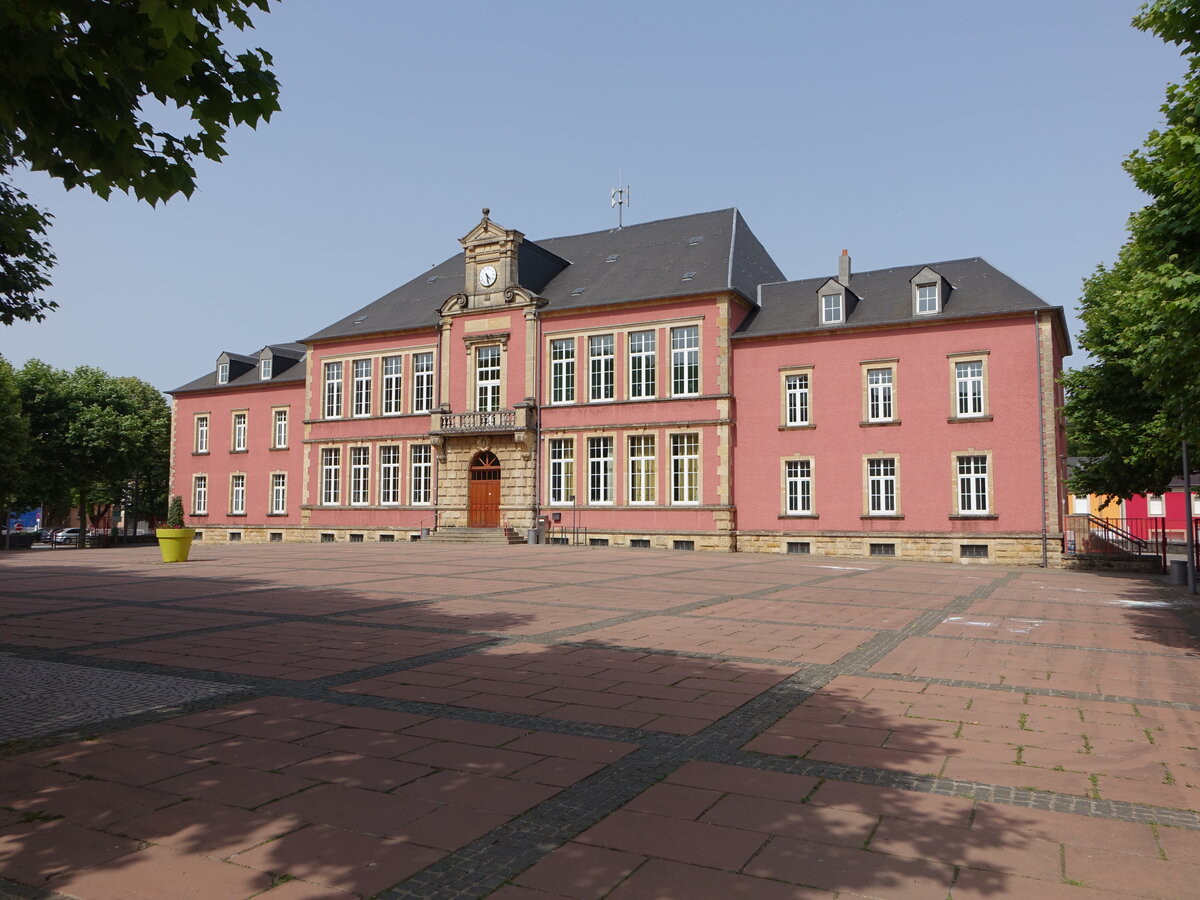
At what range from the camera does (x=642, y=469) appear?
3269 centimetres

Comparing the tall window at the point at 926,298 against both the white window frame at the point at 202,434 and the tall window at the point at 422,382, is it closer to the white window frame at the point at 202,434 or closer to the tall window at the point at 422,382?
the tall window at the point at 422,382

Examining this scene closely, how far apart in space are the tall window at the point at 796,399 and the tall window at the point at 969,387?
4.90 meters

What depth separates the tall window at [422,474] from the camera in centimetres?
3725

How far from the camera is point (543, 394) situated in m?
34.6

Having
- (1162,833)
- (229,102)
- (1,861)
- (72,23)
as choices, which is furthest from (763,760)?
(72,23)

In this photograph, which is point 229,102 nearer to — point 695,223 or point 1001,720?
point 1001,720

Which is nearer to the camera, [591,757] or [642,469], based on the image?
[591,757]

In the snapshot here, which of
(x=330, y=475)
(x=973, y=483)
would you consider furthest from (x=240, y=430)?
(x=973, y=483)

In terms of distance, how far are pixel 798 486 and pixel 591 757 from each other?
26.3 meters

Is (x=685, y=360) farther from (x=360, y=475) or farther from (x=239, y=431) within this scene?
(x=239, y=431)

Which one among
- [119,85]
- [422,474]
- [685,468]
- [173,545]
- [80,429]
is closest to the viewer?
[119,85]

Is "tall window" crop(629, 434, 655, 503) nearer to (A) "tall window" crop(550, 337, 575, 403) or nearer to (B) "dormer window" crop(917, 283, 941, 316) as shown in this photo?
(A) "tall window" crop(550, 337, 575, 403)

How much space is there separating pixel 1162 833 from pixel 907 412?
26.2 meters

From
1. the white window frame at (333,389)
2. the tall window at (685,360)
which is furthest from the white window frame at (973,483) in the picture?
the white window frame at (333,389)
